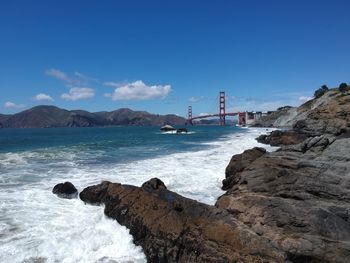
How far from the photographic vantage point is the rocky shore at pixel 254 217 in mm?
8258

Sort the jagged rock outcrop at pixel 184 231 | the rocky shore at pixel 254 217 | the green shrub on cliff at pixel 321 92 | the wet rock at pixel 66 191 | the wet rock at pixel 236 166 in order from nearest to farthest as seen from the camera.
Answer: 1. the jagged rock outcrop at pixel 184 231
2. the rocky shore at pixel 254 217
3. the wet rock at pixel 66 191
4. the wet rock at pixel 236 166
5. the green shrub on cliff at pixel 321 92

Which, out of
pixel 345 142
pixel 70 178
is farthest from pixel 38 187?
pixel 345 142

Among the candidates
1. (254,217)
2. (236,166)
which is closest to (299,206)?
(254,217)

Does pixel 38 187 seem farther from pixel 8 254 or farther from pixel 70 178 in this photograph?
pixel 8 254

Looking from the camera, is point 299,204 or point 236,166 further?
point 236,166

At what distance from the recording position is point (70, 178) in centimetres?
2125

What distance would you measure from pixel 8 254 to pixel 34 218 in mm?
3253

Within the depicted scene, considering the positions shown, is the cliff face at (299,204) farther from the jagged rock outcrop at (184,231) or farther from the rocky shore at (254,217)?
the jagged rock outcrop at (184,231)

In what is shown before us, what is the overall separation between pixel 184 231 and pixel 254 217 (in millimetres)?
2293

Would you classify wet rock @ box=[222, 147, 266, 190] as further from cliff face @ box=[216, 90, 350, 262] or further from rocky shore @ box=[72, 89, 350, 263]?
rocky shore @ box=[72, 89, 350, 263]

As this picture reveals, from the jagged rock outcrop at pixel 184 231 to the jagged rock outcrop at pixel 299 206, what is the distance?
84 cm

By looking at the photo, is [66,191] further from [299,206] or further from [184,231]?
[299,206]

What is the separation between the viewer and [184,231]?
9148 millimetres

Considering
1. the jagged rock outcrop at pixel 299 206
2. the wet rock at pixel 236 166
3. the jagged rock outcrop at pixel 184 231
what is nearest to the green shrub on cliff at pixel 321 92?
the wet rock at pixel 236 166
